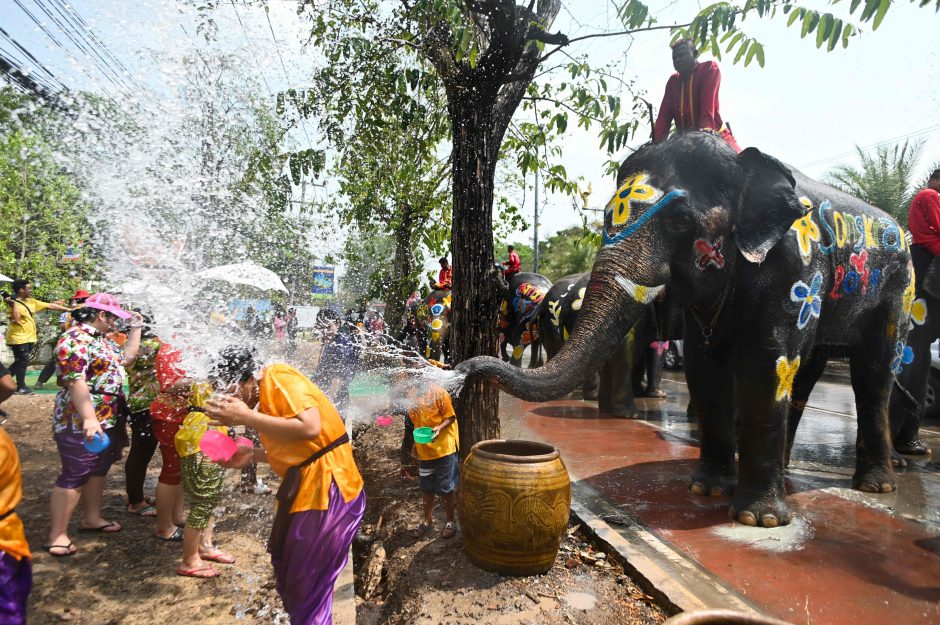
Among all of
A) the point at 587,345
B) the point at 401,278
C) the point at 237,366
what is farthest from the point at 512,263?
the point at 237,366

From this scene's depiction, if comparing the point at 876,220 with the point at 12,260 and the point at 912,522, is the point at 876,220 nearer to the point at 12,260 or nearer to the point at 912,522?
the point at 912,522

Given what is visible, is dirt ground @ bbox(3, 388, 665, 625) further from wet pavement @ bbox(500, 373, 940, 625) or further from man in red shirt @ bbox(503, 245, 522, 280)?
man in red shirt @ bbox(503, 245, 522, 280)

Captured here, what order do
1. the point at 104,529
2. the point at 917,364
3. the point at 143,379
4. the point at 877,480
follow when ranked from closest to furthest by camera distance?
the point at 104,529 < the point at 143,379 < the point at 877,480 < the point at 917,364

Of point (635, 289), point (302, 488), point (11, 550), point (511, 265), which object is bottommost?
point (11, 550)

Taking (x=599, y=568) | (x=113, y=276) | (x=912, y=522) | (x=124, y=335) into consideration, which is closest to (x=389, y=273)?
(x=124, y=335)

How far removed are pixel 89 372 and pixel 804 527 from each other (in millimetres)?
5677

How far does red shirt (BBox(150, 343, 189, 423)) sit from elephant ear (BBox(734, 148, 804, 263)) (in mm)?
4338

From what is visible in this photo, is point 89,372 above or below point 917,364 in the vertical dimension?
below

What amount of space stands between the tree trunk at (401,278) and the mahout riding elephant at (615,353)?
2.54m

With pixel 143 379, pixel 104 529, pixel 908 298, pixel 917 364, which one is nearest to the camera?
pixel 104 529

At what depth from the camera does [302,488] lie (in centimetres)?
274

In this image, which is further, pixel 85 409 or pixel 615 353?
pixel 615 353

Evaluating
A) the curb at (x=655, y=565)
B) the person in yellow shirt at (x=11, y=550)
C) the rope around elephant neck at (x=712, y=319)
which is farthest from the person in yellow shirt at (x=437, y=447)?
the person in yellow shirt at (x=11, y=550)

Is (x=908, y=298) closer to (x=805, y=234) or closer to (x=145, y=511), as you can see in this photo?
(x=805, y=234)
